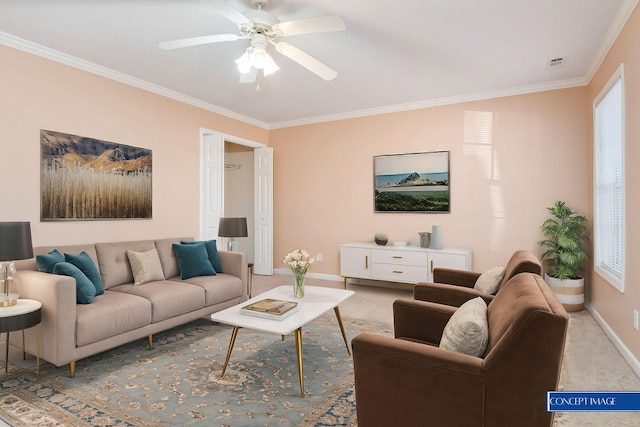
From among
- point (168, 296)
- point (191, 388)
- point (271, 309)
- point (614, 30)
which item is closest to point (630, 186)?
point (614, 30)

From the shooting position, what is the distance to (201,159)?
17.0 feet

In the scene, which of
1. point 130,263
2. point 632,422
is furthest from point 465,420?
point 130,263

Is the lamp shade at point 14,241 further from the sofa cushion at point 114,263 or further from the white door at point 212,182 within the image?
the white door at point 212,182

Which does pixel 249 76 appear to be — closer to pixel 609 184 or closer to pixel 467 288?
pixel 467 288

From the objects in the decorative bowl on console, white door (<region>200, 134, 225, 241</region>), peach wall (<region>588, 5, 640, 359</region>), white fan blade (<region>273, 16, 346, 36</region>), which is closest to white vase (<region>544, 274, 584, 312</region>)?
peach wall (<region>588, 5, 640, 359</region>)

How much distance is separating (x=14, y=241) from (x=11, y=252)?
0.08 meters

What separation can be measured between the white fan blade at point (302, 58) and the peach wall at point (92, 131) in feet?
7.60

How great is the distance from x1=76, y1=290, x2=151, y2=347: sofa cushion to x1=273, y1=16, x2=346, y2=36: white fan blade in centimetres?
241

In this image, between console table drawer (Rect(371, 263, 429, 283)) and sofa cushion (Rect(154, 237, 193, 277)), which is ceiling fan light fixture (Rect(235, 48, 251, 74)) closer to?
sofa cushion (Rect(154, 237, 193, 277))

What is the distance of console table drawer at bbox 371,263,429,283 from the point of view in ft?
15.9

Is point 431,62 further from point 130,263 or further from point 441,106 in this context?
point 130,263

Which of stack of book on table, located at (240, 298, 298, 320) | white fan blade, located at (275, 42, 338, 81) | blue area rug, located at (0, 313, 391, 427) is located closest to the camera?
blue area rug, located at (0, 313, 391, 427)

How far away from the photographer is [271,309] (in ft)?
8.62

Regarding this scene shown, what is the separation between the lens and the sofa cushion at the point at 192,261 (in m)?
3.91
